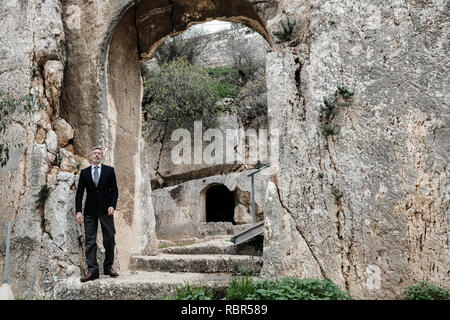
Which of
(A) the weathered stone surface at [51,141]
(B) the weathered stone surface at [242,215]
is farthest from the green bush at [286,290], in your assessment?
(B) the weathered stone surface at [242,215]

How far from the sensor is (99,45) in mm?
5836

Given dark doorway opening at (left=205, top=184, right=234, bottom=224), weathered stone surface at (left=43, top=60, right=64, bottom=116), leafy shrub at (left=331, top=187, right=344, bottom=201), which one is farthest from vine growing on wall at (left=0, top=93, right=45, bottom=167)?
dark doorway opening at (left=205, top=184, right=234, bottom=224)

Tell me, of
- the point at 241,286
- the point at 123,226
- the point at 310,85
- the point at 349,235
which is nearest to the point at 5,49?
the point at 123,226

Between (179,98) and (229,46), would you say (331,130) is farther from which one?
(229,46)

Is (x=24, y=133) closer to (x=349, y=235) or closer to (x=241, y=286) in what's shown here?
(x=241, y=286)

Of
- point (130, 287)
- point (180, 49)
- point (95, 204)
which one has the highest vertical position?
point (180, 49)

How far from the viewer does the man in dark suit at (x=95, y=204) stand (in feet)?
16.0

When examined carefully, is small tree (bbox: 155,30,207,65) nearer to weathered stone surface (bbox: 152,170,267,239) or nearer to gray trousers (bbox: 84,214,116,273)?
weathered stone surface (bbox: 152,170,267,239)

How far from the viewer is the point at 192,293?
13.1ft

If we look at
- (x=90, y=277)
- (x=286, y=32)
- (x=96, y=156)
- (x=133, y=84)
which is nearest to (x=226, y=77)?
(x=133, y=84)

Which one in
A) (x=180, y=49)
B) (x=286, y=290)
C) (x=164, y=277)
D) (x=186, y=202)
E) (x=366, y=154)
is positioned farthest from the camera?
(x=180, y=49)

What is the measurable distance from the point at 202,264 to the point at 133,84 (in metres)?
3.28

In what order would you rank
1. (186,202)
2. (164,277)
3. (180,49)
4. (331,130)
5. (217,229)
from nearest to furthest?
(331,130) < (164,277) < (217,229) < (186,202) < (180,49)

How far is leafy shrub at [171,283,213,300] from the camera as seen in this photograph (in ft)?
12.7
